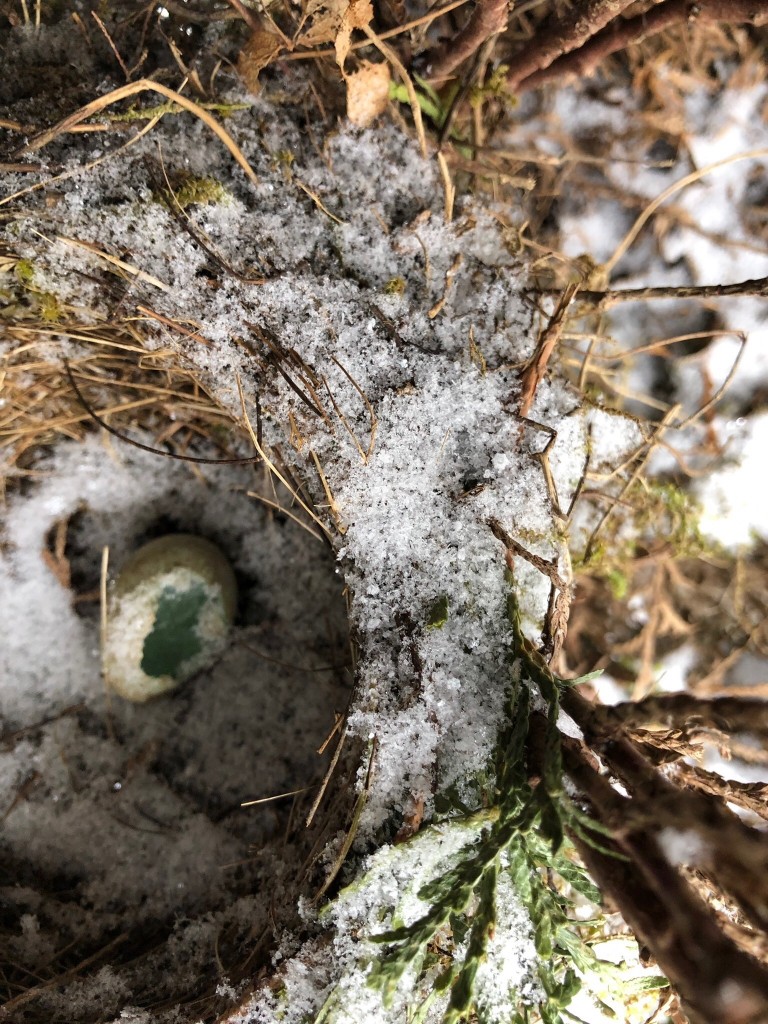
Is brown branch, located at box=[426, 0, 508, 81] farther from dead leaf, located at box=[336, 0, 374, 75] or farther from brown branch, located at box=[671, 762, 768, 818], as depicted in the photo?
brown branch, located at box=[671, 762, 768, 818]

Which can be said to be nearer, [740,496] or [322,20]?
[322,20]

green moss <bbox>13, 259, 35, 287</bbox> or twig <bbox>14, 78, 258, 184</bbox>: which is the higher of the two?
twig <bbox>14, 78, 258, 184</bbox>

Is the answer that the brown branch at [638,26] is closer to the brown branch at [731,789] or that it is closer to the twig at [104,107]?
the twig at [104,107]

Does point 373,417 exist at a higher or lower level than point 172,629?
higher

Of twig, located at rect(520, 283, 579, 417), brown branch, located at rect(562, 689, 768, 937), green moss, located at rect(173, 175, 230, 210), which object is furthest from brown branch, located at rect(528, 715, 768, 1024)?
green moss, located at rect(173, 175, 230, 210)

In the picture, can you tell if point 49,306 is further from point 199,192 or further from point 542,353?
point 542,353

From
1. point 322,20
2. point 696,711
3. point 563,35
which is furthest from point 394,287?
point 696,711

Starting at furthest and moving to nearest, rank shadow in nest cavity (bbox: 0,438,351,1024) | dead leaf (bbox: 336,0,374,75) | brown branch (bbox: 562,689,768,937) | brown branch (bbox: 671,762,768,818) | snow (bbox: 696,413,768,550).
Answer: snow (bbox: 696,413,768,550)
shadow in nest cavity (bbox: 0,438,351,1024)
dead leaf (bbox: 336,0,374,75)
brown branch (bbox: 671,762,768,818)
brown branch (bbox: 562,689,768,937)
